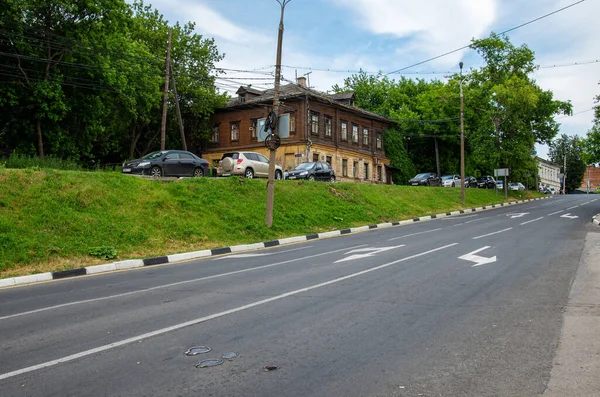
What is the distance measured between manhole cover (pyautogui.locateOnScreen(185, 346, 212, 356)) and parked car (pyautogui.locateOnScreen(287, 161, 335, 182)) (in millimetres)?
24459

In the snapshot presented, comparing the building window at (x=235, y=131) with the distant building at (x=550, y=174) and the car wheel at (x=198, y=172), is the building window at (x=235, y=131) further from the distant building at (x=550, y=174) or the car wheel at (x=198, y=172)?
the distant building at (x=550, y=174)

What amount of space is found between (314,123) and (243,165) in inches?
690

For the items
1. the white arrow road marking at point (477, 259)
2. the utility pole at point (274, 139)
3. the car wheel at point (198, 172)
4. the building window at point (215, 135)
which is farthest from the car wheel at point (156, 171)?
the building window at point (215, 135)

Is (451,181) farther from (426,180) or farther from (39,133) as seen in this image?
(39,133)

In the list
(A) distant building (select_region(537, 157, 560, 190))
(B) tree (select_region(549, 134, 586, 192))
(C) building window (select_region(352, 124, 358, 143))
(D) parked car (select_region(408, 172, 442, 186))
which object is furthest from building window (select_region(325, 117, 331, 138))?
(A) distant building (select_region(537, 157, 560, 190))

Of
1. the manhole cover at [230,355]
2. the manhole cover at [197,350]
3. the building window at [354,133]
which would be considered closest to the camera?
the manhole cover at [230,355]

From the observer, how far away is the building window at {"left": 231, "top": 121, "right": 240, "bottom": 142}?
45719 millimetres

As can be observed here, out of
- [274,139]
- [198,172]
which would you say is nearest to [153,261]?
[274,139]

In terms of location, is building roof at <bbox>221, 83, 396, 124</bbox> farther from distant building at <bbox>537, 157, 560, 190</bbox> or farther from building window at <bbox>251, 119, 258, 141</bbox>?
distant building at <bbox>537, 157, 560, 190</bbox>

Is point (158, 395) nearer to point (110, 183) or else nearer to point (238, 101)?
point (110, 183)

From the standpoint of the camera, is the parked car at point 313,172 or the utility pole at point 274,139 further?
the parked car at point 313,172

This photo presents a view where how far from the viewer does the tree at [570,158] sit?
103125mm

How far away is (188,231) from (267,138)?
5.02 meters

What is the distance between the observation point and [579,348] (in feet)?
15.6
